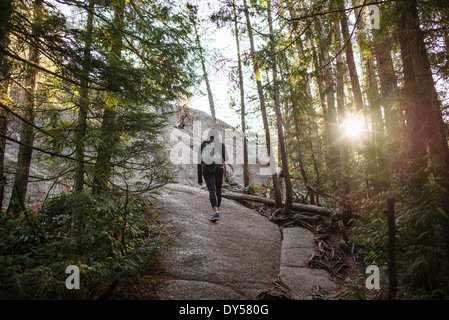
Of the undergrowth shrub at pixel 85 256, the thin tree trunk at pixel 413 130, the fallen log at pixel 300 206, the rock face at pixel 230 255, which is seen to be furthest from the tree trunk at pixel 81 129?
the fallen log at pixel 300 206

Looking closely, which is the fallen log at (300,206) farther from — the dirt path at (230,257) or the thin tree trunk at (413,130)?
the thin tree trunk at (413,130)

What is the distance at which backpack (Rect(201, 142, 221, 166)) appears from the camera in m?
6.64

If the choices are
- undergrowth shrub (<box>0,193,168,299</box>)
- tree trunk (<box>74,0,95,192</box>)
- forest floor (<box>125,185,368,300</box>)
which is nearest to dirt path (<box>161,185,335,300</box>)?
forest floor (<box>125,185,368,300</box>)

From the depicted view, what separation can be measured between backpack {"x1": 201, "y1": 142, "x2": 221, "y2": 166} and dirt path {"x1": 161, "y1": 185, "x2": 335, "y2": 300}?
1.67m

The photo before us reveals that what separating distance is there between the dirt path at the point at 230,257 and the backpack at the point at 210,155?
167 cm

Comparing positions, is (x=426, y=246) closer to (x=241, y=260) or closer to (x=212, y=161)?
(x=241, y=260)

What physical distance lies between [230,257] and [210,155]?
2.88 m

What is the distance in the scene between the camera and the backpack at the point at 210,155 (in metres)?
6.64

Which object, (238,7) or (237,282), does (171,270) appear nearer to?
(237,282)

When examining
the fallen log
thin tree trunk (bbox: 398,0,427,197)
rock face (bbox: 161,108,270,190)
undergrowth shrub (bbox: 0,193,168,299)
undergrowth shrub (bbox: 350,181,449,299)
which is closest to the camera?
undergrowth shrub (bbox: 350,181,449,299)

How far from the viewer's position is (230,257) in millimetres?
4977

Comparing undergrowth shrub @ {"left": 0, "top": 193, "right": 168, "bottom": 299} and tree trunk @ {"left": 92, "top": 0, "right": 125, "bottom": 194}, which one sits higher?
tree trunk @ {"left": 92, "top": 0, "right": 125, "bottom": 194}

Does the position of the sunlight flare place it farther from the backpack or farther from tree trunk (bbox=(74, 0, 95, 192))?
tree trunk (bbox=(74, 0, 95, 192))
